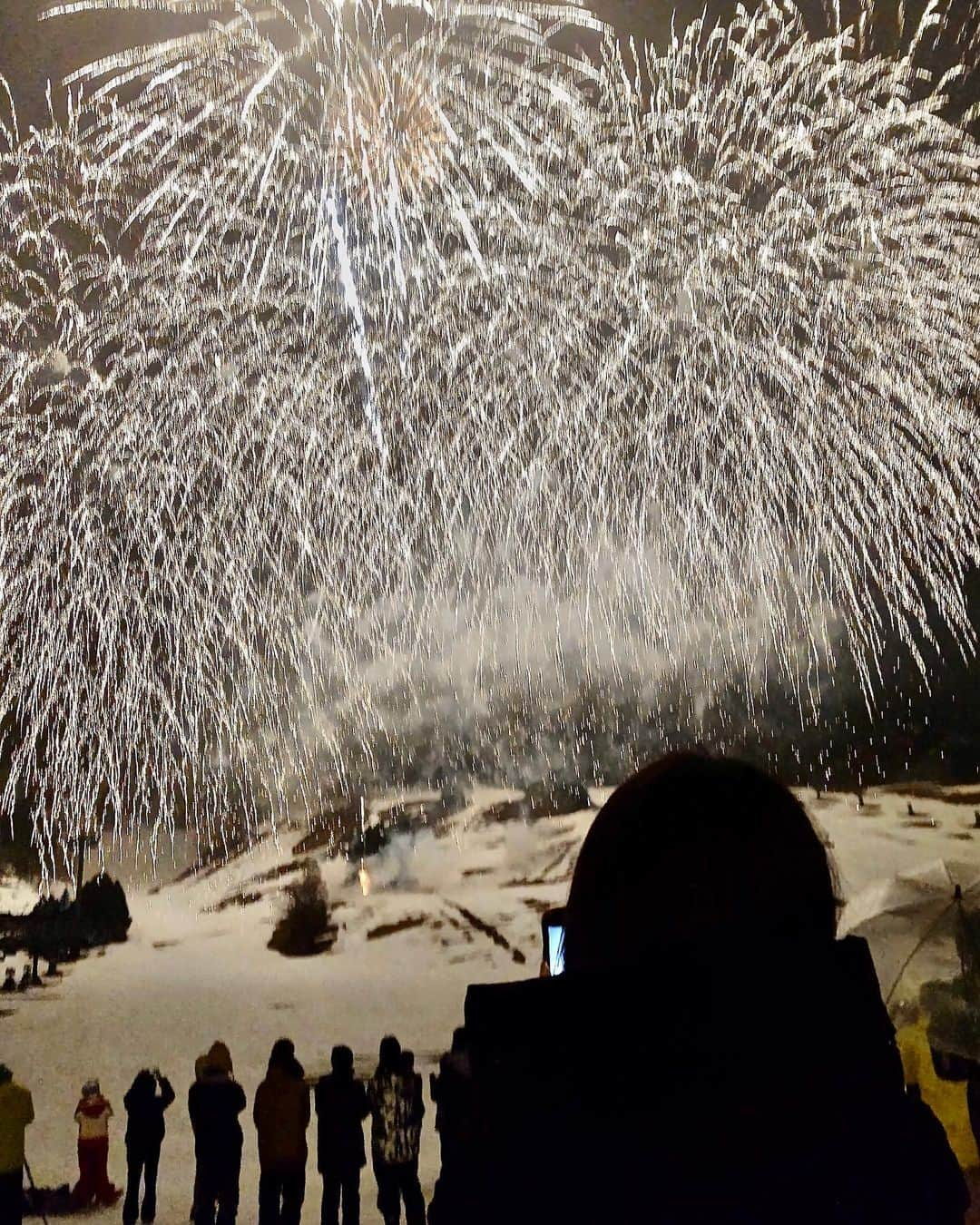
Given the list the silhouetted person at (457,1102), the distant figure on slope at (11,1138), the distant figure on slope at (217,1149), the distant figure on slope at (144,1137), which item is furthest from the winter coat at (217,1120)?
the silhouetted person at (457,1102)

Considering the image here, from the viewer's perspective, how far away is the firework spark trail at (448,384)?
467cm

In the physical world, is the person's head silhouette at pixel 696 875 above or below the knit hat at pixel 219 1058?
above

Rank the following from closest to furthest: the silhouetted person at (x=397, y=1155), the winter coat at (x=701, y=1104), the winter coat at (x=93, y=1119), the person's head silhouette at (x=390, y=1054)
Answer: the winter coat at (x=701, y=1104) → the silhouetted person at (x=397, y=1155) → the person's head silhouette at (x=390, y=1054) → the winter coat at (x=93, y=1119)

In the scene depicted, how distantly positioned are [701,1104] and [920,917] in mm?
5655

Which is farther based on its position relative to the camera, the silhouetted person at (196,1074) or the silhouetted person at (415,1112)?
the silhouetted person at (196,1074)

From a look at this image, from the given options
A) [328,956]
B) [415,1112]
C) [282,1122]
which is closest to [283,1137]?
[282,1122]

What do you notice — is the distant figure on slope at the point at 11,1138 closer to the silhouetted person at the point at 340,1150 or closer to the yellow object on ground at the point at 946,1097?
the silhouetted person at the point at 340,1150

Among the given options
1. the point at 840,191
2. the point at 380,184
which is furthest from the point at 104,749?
the point at 840,191

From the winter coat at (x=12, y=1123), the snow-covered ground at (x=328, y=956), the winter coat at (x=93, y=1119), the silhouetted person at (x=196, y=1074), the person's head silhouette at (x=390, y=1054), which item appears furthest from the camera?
the snow-covered ground at (x=328, y=956)

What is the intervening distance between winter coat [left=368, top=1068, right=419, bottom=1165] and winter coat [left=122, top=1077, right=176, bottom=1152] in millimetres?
1136

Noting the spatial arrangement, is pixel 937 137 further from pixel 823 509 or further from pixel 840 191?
pixel 823 509

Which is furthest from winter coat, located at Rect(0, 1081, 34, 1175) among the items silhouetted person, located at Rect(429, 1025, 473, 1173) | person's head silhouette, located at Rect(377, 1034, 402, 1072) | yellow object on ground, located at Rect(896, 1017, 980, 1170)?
silhouetted person, located at Rect(429, 1025, 473, 1173)

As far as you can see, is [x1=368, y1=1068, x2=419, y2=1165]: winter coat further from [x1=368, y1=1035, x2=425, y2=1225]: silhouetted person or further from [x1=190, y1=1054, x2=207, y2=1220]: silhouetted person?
[x1=190, y1=1054, x2=207, y2=1220]: silhouetted person

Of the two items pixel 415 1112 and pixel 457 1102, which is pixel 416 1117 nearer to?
pixel 415 1112
